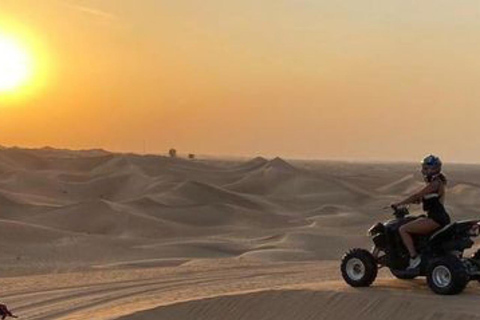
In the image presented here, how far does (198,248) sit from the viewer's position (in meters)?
27.5

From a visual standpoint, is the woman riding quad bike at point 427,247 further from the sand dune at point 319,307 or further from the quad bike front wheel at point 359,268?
the sand dune at point 319,307

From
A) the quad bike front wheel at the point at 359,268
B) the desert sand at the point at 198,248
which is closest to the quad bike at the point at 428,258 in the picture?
the quad bike front wheel at the point at 359,268

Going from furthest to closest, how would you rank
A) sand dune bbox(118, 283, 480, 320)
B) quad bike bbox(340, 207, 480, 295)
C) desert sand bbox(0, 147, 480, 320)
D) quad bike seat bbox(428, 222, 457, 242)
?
desert sand bbox(0, 147, 480, 320)
quad bike seat bbox(428, 222, 457, 242)
quad bike bbox(340, 207, 480, 295)
sand dune bbox(118, 283, 480, 320)

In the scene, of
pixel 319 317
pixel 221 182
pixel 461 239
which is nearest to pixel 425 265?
pixel 461 239

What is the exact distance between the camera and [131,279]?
1759 centimetres

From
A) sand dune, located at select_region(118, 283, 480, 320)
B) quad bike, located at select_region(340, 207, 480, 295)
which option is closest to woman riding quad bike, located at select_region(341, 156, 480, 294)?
quad bike, located at select_region(340, 207, 480, 295)

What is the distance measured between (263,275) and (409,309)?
23.3ft

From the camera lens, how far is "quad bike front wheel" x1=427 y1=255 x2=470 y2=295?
1109cm

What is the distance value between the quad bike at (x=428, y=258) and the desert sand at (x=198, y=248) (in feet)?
0.75

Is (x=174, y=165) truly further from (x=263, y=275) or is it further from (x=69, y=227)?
(x=263, y=275)

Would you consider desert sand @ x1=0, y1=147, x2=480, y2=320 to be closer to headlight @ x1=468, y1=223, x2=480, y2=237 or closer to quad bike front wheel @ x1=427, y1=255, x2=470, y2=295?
quad bike front wheel @ x1=427, y1=255, x2=470, y2=295

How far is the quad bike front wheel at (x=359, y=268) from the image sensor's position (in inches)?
480

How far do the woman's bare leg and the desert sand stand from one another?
607 mm

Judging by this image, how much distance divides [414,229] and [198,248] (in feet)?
53.5
